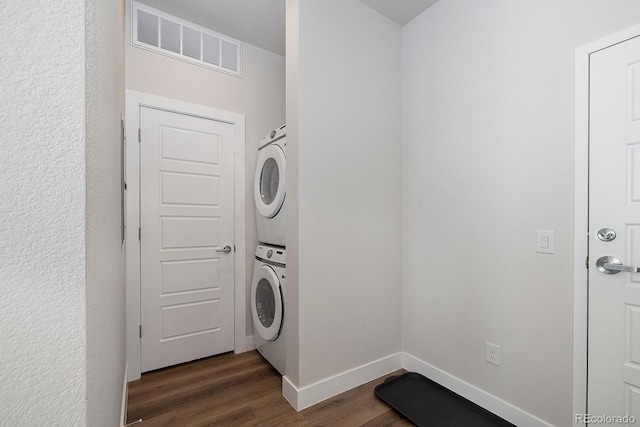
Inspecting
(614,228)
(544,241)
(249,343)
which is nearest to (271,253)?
(249,343)

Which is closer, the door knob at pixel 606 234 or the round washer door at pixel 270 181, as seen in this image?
the door knob at pixel 606 234

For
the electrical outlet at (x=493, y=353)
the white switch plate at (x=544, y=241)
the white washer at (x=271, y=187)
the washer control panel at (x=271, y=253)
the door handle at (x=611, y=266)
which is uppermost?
the white washer at (x=271, y=187)

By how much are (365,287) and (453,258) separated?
0.64m

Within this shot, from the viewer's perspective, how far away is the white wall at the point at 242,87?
221cm

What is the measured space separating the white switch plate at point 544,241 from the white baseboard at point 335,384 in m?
1.31

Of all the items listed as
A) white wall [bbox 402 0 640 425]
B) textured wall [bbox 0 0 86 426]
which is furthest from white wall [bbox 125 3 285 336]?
textured wall [bbox 0 0 86 426]

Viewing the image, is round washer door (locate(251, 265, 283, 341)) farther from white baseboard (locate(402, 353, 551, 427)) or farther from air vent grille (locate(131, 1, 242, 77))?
air vent grille (locate(131, 1, 242, 77))

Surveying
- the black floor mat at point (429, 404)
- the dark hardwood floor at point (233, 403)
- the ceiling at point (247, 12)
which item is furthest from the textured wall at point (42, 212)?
the ceiling at point (247, 12)

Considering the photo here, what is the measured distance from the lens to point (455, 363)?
1922 millimetres

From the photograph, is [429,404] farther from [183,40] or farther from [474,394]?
[183,40]

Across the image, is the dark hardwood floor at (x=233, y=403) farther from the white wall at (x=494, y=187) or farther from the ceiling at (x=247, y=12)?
the ceiling at (x=247, y=12)

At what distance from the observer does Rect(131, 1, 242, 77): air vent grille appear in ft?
7.20

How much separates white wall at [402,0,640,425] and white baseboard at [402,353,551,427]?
0.12 feet

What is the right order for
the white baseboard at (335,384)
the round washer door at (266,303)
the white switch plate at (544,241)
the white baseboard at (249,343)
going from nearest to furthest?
the white switch plate at (544,241)
the white baseboard at (335,384)
the round washer door at (266,303)
the white baseboard at (249,343)
